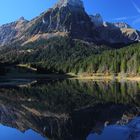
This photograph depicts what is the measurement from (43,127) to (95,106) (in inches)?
782

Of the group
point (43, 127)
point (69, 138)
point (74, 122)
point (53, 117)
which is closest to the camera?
point (69, 138)

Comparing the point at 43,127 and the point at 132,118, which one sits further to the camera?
the point at 132,118

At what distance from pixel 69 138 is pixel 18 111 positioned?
22.3 m

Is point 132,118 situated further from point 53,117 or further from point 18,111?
point 18,111

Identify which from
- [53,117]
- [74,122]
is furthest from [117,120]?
[53,117]

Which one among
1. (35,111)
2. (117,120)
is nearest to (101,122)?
(117,120)

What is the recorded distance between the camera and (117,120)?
4281 cm

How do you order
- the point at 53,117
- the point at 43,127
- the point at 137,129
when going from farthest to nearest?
the point at 53,117 < the point at 43,127 < the point at 137,129

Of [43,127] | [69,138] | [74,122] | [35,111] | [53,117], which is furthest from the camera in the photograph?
[35,111]

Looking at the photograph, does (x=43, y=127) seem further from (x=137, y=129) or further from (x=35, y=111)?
(x=35, y=111)

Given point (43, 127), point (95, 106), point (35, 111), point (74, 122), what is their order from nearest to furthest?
point (43, 127) → point (74, 122) → point (35, 111) → point (95, 106)

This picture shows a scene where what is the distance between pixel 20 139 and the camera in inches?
1305

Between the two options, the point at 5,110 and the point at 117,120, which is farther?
the point at 5,110

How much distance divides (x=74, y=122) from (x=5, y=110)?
17438 mm
